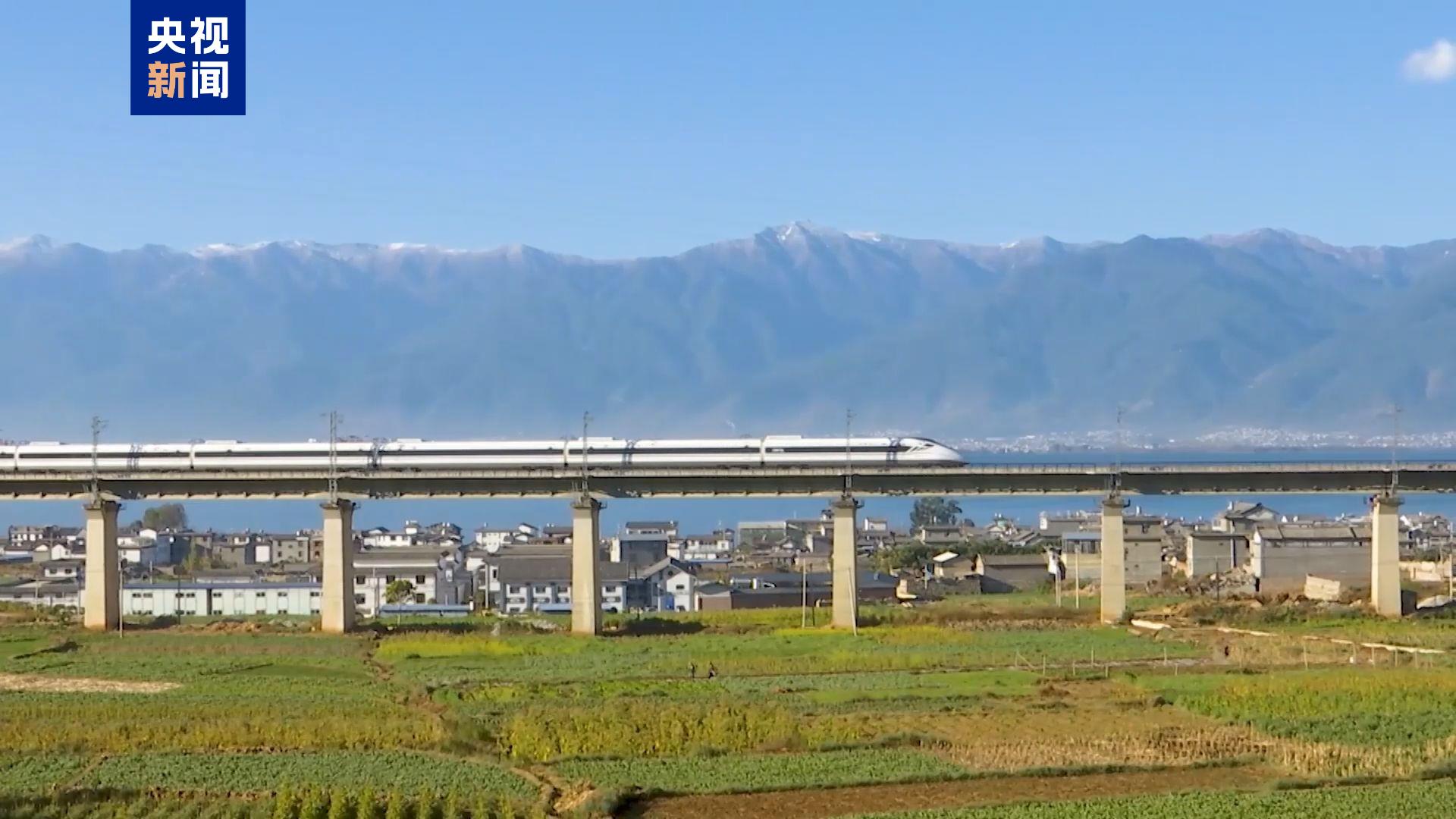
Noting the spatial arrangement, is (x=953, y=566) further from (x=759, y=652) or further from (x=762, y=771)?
(x=762, y=771)

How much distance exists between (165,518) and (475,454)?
8048 cm

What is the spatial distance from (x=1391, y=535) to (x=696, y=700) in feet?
110

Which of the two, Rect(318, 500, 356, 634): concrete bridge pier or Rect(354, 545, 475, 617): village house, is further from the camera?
Rect(354, 545, 475, 617): village house

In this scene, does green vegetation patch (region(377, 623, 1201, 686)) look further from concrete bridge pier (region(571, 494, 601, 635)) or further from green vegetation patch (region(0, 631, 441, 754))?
green vegetation patch (region(0, 631, 441, 754))

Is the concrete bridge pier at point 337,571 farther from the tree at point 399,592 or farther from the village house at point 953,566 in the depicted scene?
the village house at point 953,566

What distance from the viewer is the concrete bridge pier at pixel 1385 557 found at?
63094 mm

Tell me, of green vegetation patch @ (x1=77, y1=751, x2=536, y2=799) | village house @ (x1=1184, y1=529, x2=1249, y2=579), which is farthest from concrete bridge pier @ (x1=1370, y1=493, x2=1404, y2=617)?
green vegetation patch @ (x1=77, y1=751, x2=536, y2=799)

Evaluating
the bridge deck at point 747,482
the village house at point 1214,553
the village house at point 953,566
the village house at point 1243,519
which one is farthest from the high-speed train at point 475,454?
the village house at point 1243,519

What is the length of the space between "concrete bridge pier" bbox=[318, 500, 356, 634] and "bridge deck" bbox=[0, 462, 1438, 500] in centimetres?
A: 159

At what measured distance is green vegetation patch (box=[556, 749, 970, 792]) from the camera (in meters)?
31.5

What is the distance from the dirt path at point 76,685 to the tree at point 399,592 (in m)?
35.4

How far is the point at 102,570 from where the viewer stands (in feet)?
203

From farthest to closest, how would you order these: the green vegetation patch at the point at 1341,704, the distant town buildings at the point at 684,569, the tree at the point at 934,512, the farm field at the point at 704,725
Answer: the tree at the point at 934,512
the distant town buildings at the point at 684,569
the green vegetation patch at the point at 1341,704
the farm field at the point at 704,725

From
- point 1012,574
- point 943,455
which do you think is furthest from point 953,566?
point 943,455
